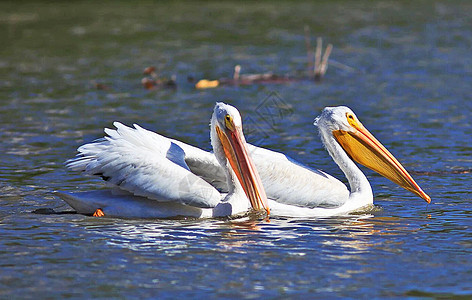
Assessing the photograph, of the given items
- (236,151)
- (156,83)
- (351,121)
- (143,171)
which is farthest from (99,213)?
(156,83)

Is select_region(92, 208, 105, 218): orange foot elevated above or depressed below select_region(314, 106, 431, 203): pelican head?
below

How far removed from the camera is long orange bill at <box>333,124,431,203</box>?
7.57m

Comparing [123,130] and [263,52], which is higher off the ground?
[263,52]

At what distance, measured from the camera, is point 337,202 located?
7.43 m

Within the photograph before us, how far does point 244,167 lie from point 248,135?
3580mm

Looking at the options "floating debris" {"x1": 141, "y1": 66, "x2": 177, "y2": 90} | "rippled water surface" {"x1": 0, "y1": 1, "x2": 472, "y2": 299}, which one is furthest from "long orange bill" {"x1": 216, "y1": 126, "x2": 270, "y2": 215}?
"floating debris" {"x1": 141, "y1": 66, "x2": 177, "y2": 90}

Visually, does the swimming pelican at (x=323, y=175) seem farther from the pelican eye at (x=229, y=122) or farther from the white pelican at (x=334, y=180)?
the pelican eye at (x=229, y=122)

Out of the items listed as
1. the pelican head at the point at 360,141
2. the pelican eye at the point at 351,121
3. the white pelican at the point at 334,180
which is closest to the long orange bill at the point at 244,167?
the white pelican at the point at 334,180

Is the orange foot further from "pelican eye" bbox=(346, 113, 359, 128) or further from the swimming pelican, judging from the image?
"pelican eye" bbox=(346, 113, 359, 128)

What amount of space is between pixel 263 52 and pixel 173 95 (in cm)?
399

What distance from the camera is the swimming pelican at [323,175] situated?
24.1ft

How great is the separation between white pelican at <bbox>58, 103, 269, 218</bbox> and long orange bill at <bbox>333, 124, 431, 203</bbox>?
1.07 m

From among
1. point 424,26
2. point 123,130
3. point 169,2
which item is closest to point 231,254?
point 123,130

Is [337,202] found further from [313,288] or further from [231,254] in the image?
[313,288]
